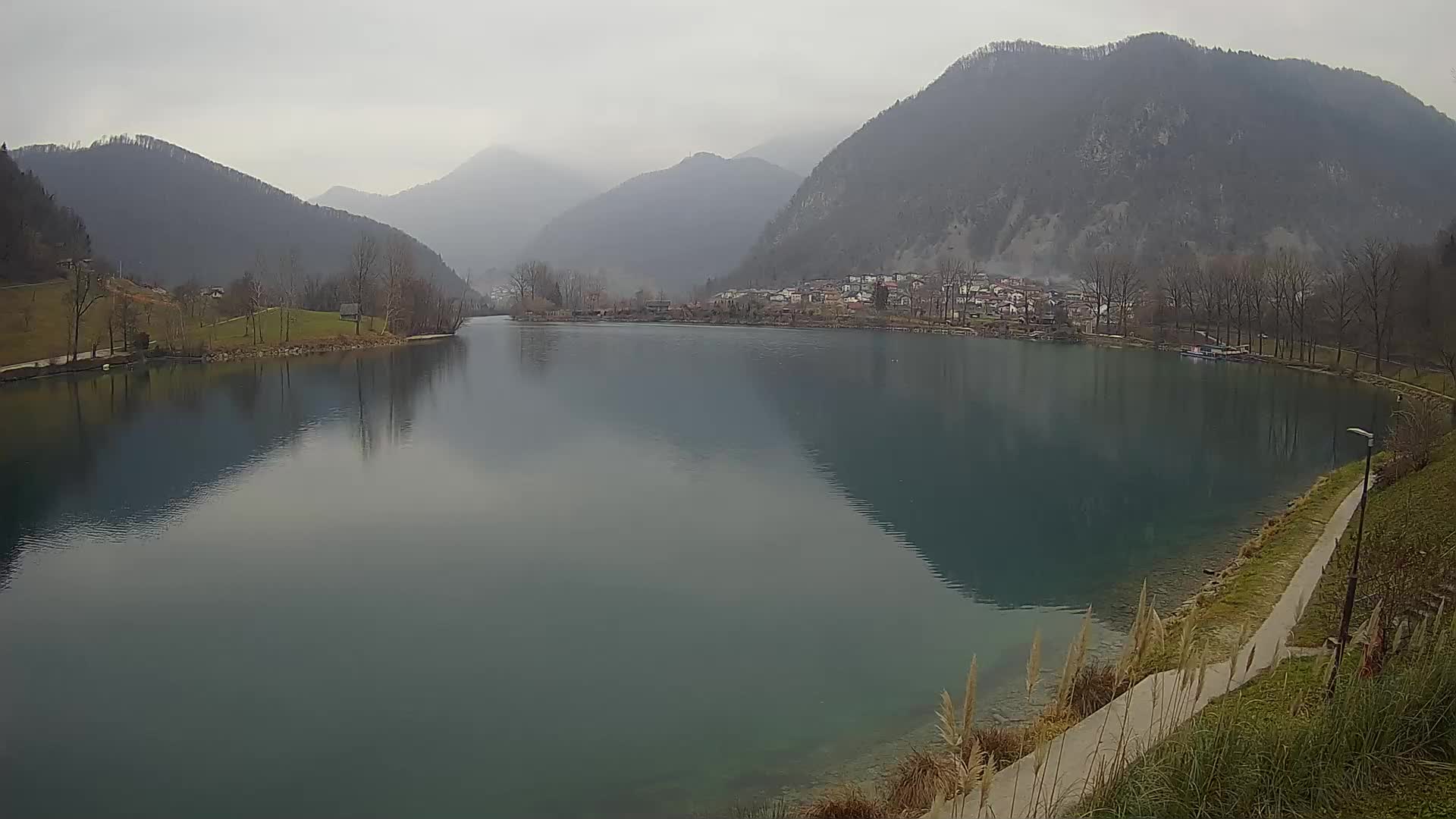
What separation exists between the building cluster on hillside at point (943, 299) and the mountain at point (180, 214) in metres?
44.6

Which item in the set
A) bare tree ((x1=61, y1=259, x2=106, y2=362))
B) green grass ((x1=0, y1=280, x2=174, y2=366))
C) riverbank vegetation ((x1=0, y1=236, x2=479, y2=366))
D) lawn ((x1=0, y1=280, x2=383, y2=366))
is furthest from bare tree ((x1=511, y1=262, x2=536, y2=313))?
green grass ((x1=0, y1=280, x2=174, y2=366))

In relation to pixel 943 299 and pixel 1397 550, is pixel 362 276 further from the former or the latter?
pixel 1397 550

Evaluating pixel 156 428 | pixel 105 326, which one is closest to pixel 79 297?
pixel 105 326

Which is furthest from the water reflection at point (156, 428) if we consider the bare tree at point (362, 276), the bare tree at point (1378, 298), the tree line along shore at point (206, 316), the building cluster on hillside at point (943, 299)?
the building cluster on hillside at point (943, 299)

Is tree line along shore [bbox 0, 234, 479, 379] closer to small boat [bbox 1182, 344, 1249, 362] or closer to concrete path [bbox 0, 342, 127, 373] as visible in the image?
concrete path [bbox 0, 342, 127, 373]

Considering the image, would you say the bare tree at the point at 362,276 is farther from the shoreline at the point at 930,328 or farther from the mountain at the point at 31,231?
the shoreline at the point at 930,328

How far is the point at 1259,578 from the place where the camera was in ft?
34.3

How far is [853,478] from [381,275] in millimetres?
66772

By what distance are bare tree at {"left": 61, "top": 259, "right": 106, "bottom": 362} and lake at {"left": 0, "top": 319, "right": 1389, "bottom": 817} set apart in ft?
37.6

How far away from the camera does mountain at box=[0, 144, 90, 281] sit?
152ft

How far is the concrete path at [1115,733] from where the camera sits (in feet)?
16.3

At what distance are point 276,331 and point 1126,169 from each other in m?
115

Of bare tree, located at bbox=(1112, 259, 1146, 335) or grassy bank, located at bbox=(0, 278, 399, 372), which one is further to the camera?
bare tree, located at bbox=(1112, 259, 1146, 335)

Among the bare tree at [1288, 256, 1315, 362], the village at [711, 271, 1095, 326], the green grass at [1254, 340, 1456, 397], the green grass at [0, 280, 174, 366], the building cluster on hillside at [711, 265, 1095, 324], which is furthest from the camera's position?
the building cluster on hillside at [711, 265, 1095, 324]
